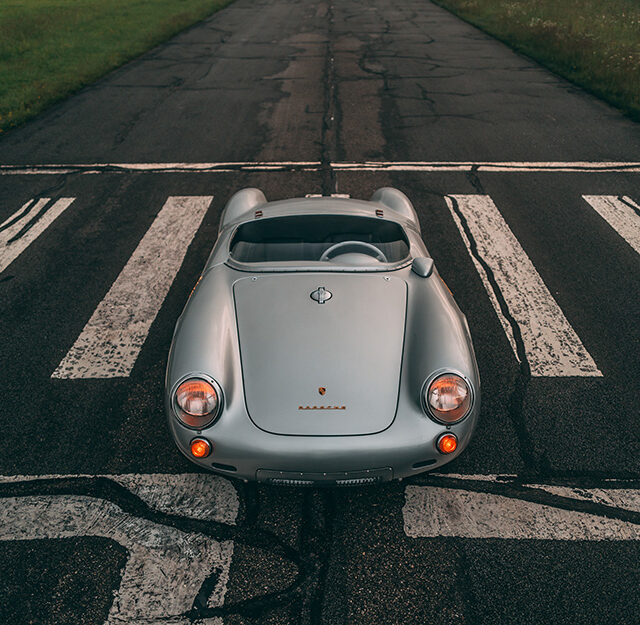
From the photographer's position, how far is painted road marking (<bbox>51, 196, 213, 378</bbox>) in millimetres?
4340

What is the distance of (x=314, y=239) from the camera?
4051mm

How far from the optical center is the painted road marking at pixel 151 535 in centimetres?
269

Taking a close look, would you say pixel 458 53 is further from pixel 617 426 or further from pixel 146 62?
pixel 617 426

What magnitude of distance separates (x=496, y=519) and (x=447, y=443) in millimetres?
657

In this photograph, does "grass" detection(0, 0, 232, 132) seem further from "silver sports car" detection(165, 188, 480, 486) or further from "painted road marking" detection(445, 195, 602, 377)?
"painted road marking" detection(445, 195, 602, 377)

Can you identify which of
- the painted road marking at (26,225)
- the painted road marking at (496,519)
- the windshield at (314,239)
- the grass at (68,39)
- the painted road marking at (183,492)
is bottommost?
the grass at (68,39)

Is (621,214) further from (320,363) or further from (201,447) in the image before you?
(201,447)

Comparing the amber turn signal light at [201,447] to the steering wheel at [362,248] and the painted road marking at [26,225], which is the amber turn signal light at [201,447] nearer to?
the steering wheel at [362,248]

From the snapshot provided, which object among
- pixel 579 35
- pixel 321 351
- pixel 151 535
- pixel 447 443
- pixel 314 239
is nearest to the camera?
pixel 447 443

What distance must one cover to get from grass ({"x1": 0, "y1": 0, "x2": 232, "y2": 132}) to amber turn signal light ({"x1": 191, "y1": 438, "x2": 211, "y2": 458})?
9781 mm

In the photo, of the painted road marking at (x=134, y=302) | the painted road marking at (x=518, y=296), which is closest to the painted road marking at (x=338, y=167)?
the painted road marking at (x=518, y=296)

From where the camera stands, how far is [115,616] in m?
2.64

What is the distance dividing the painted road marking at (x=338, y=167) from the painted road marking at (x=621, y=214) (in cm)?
104

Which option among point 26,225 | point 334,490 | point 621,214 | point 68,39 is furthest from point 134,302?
point 68,39
